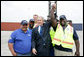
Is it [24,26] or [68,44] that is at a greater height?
[24,26]

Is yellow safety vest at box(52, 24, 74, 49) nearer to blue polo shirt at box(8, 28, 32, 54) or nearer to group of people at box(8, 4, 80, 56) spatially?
group of people at box(8, 4, 80, 56)

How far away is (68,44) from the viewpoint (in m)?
3.15

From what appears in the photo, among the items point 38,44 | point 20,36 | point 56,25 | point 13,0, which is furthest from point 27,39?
point 13,0

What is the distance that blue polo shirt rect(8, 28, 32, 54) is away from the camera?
3498 mm

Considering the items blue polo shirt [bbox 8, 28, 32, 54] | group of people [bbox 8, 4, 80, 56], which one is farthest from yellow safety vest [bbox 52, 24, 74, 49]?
blue polo shirt [bbox 8, 28, 32, 54]

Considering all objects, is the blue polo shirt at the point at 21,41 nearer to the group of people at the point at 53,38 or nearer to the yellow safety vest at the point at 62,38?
the group of people at the point at 53,38

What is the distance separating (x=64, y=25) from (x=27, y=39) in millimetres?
738

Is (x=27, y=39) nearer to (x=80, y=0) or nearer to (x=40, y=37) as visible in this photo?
(x=40, y=37)

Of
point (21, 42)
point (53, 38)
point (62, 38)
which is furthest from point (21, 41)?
point (62, 38)

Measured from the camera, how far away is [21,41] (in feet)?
11.5

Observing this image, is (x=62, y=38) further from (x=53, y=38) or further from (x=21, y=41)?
(x=21, y=41)

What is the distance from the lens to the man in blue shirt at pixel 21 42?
138 inches

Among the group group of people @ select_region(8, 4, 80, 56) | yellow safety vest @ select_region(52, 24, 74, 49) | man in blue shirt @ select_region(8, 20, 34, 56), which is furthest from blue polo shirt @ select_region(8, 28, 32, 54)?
yellow safety vest @ select_region(52, 24, 74, 49)

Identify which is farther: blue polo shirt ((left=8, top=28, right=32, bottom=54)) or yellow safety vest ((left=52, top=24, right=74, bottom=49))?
blue polo shirt ((left=8, top=28, right=32, bottom=54))
